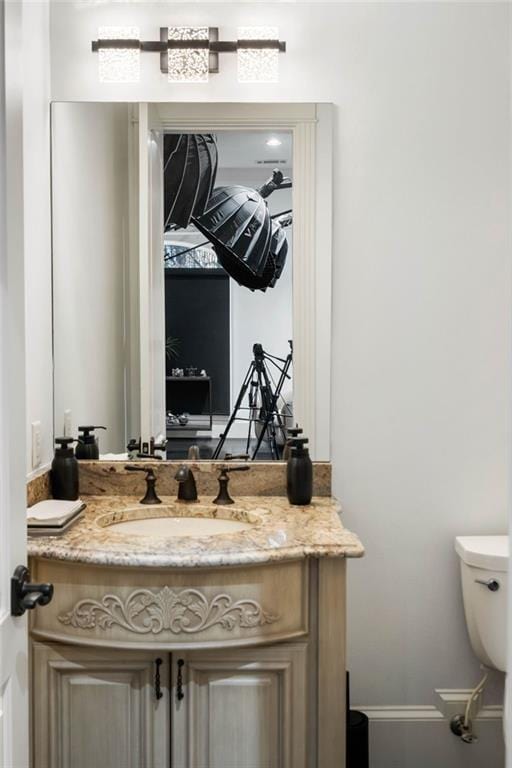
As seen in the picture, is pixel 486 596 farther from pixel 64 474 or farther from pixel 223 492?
pixel 64 474

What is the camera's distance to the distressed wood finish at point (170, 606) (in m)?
1.61

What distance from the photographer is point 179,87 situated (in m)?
2.23

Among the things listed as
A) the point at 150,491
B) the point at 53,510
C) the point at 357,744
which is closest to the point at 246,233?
the point at 150,491

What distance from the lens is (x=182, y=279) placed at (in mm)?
2240

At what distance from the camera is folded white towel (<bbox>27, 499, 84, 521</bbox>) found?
1.79 meters

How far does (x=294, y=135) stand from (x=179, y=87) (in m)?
0.39

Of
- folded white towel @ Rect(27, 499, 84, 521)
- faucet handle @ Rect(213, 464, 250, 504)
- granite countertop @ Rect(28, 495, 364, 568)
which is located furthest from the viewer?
faucet handle @ Rect(213, 464, 250, 504)

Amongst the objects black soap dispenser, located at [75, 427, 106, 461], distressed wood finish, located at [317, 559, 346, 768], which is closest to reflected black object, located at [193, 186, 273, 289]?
black soap dispenser, located at [75, 427, 106, 461]

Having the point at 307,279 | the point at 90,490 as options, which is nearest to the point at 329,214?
the point at 307,279

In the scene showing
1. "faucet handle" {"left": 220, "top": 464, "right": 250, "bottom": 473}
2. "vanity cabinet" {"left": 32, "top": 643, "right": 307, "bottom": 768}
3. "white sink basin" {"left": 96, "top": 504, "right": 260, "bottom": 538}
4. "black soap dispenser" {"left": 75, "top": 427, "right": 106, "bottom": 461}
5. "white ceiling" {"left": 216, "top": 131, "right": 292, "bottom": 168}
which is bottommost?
"vanity cabinet" {"left": 32, "top": 643, "right": 307, "bottom": 768}

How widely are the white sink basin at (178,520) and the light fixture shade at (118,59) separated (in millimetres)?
1322

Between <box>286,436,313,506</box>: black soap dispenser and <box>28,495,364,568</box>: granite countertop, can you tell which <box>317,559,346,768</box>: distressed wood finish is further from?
<box>286,436,313,506</box>: black soap dispenser

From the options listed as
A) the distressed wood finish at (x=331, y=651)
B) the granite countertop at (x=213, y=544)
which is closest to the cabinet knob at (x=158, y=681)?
the granite countertop at (x=213, y=544)

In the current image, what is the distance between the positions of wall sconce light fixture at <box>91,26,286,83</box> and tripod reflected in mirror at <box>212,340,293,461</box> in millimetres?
860
